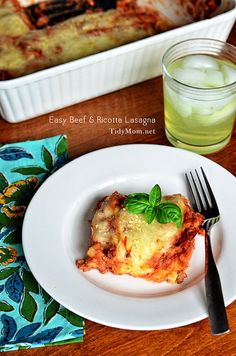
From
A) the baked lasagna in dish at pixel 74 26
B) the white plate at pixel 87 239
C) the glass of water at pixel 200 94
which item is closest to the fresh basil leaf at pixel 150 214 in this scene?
the white plate at pixel 87 239

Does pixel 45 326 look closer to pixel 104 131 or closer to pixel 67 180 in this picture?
pixel 67 180

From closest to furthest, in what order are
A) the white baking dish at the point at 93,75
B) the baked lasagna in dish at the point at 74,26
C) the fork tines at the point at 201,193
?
the fork tines at the point at 201,193 → the white baking dish at the point at 93,75 → the baked lasagna in dish at the point at 74,26

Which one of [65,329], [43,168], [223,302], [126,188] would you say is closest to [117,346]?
[65,329]

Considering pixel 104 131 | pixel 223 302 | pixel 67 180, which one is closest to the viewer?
pixel 223 302

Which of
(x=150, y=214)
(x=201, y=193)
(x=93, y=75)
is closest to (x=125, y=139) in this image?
(x=93, y=75)

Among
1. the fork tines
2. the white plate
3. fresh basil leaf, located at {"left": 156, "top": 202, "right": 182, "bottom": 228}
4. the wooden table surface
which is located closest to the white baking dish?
the wooden table surface

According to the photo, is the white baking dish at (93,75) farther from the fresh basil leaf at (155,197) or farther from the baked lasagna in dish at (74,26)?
the fresh basil leaf at (155,197)
